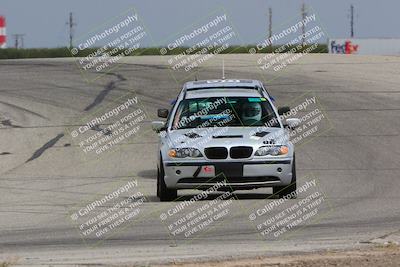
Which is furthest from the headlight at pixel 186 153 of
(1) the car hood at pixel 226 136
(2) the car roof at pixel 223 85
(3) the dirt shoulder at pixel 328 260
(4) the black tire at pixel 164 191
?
(3) the dirt shoulder at pixel 328 260

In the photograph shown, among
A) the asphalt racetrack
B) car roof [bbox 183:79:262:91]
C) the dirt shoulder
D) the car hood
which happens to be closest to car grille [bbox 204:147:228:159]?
the car hood

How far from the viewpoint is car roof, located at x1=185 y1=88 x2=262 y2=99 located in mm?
16031

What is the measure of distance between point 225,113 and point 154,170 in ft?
15.6

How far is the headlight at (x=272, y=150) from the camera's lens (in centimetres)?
1464

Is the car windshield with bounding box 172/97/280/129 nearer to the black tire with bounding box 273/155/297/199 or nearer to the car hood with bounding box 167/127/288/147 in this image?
the car hood with bounding box 167/127/288/147

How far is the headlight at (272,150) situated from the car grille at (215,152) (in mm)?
433

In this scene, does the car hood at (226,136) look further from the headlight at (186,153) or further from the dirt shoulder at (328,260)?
the dirt shoulder at (328,260)

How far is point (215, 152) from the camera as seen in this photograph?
14.6 metres

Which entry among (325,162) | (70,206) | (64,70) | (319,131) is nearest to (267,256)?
(70,206)

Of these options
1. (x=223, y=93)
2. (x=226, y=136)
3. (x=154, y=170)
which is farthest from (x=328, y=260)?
(x=154, y=170)

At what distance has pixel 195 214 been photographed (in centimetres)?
1295

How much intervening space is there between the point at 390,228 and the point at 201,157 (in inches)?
142

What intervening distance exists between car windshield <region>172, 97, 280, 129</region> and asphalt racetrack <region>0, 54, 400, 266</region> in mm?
1030

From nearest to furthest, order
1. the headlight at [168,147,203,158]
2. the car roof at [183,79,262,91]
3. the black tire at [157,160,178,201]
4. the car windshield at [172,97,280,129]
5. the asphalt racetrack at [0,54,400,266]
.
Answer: the asphalt racetrack at [0,54,400,266]
the headlight at [168,147,203,158]
the black tire at [157,160,178,201]
the car windshield at [172,97,280,129]
the car roof at [183,79,262,91]
